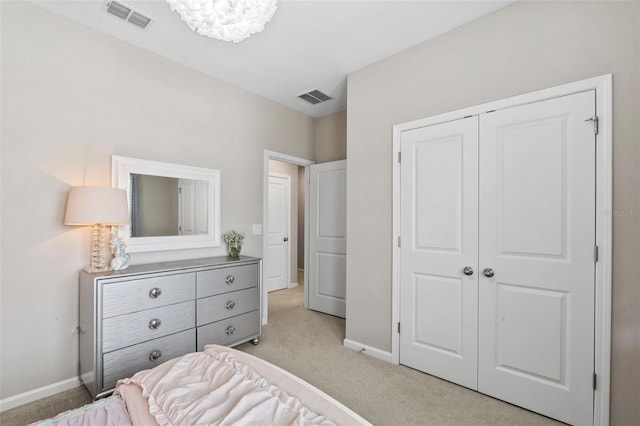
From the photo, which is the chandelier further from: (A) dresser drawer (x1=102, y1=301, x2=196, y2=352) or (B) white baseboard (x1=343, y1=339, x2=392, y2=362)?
(B) white baseboard (x1=343, y1=339, x2=392, y2=362)

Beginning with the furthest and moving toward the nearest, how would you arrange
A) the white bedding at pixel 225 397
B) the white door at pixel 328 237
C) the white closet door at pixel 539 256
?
the white door at pixel 328 237, the white closet door at pixel 539 256, the white bedding at pixel 225 397

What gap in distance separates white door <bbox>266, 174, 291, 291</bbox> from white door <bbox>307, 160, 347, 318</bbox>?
1194mm

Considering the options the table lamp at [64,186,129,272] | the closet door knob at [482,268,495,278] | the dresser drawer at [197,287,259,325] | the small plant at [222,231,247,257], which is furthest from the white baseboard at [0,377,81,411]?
the closet door knob at [482,268,495,278]

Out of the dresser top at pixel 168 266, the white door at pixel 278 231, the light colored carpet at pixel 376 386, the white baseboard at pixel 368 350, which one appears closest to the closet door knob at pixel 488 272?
the light colored carpet at pixel 376 386

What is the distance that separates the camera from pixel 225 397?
1.14 metres

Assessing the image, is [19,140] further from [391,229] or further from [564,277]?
[564,277]

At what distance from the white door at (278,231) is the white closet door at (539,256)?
3.65 m

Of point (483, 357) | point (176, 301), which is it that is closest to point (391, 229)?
point (483, 357)

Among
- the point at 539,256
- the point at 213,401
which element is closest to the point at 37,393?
the point at 213,401

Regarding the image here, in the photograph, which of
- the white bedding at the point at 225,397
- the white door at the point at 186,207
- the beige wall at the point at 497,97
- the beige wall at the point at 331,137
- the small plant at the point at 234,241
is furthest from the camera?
the beige wall at the point at 331,137

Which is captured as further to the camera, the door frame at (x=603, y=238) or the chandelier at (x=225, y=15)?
the door frame at (x=603, y=238)

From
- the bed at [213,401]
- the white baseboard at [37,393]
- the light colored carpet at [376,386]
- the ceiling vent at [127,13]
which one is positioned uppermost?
the ceiling vent at [127,13]

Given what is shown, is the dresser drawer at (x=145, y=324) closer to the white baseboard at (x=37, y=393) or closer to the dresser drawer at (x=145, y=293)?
the dresser drawer at (x=145, y=293)

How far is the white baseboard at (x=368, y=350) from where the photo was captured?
2.68 meters
